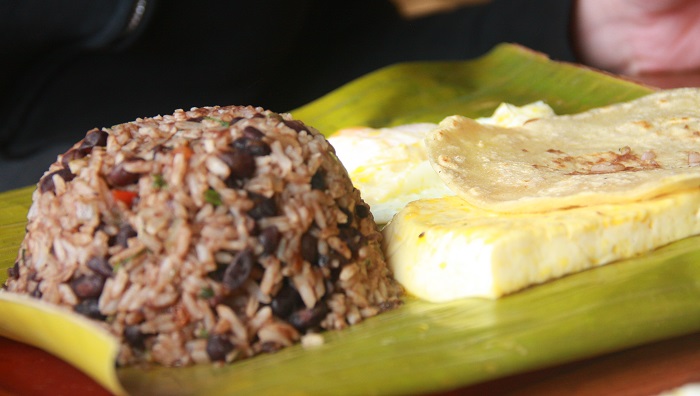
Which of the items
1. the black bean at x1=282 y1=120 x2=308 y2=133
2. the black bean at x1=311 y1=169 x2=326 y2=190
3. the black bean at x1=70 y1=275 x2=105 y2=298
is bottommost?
the black bean at x1=70 y1=275 x2=105 y2=298

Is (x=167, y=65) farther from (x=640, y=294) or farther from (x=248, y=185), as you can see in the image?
(x=640, y=294)

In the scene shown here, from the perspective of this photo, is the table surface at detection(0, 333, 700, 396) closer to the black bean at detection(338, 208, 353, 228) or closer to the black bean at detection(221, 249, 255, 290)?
the black bean at detection(221, 249, 255, 290)

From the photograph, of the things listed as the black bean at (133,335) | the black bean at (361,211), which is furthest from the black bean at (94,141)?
the black bean at (361,211)

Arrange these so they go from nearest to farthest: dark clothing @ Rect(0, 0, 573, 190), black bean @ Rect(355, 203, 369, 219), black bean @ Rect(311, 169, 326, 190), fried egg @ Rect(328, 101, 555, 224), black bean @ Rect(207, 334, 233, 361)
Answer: black bean @ Rect(207, 334, 233, 361) < black bean @ Rect(311, 169, 326, 190) < black bean @ Rect(355, 203, 369, 219) < fried egg @ Rect(328, 101, 555, 224) < dark clothing @ Rect(0, 0, 573, 190)

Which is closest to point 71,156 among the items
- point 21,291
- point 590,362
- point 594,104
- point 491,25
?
point 21,291

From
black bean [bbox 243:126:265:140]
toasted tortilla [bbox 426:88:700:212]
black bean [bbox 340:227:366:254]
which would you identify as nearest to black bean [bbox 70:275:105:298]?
black bean [bbox 243:126:265:140]

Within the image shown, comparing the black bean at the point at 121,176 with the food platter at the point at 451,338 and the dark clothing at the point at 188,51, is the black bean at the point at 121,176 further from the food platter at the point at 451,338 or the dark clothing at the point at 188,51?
the dark clothing at the point at 188,51

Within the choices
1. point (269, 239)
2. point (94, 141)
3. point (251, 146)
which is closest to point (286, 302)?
point (269, 239)

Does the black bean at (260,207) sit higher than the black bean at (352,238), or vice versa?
the black bean at (260,207)

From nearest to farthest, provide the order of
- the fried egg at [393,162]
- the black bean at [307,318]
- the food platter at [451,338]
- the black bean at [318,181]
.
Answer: the food platter at [451,338]
the black bean at [307,318]
the black bean at [318,181]
the fried egg at [393,162]
